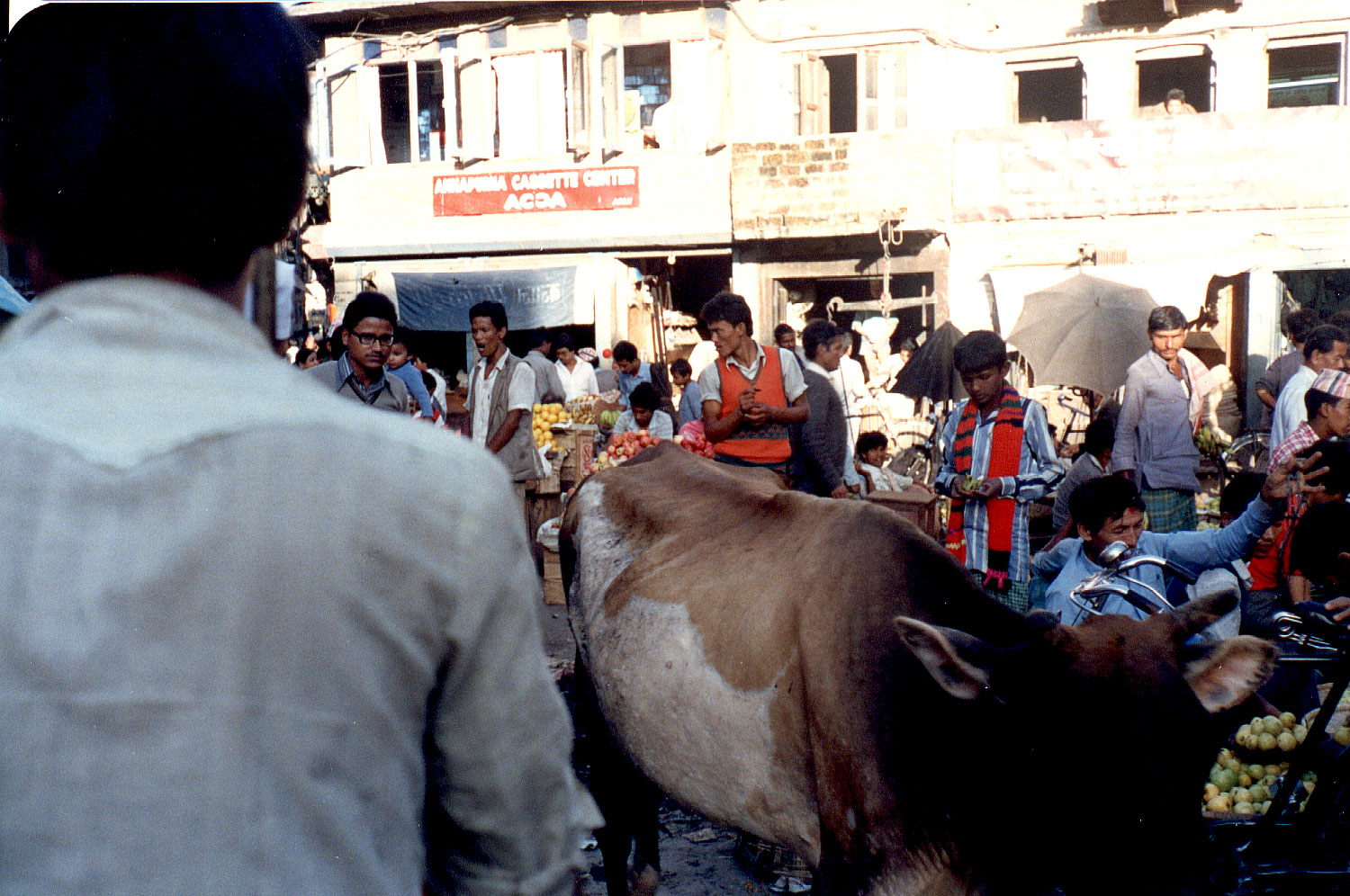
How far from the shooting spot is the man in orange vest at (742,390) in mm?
6086

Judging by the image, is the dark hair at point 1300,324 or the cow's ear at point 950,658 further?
the dark hair at point 1300,324

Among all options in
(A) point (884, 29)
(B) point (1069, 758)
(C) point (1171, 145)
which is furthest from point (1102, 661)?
(A) point (884, 29)

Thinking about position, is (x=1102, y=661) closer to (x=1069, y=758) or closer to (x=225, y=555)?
(x=1069, y=758)

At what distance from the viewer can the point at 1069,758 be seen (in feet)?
7.64

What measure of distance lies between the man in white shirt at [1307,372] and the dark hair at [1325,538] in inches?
120

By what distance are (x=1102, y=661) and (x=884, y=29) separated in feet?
55.1

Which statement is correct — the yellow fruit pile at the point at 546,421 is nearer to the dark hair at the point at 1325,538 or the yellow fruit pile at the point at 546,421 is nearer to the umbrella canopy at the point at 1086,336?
A: the umbrella canopy at the point at 1086,336

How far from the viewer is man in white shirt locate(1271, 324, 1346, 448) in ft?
22.5

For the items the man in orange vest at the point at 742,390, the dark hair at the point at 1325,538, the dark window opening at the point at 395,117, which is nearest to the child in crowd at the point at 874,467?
the man in orange vest at the point at 742,390

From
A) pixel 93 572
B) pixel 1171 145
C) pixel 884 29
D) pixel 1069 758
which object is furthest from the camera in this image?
pixel 884 29

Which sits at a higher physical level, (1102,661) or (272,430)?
(272,430)

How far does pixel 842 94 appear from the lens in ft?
63.0

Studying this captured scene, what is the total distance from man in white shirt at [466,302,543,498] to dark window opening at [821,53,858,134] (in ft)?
41.5

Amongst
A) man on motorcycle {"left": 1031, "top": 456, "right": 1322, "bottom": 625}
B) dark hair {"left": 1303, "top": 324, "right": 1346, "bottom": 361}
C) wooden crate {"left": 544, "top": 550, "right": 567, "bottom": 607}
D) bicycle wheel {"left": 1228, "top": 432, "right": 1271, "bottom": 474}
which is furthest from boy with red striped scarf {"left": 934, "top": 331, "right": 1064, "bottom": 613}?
bicycle wheel {"left": 1228, "top": 432, "right": 1271, "bottom": 474}
